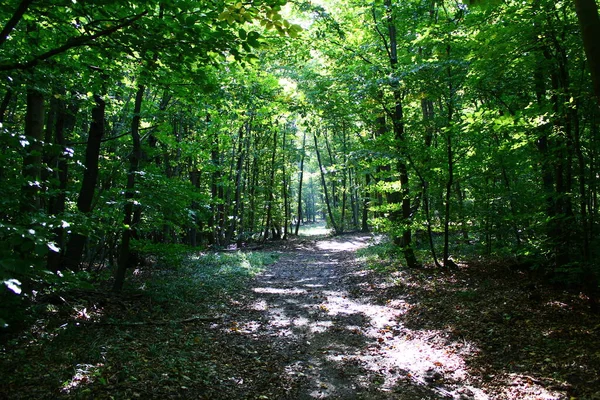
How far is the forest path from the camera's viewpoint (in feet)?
16.5

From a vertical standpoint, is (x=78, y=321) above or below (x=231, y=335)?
above

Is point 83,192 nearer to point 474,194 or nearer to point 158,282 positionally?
point 158,282

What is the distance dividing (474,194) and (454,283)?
2.87m

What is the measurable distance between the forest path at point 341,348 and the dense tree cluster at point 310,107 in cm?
285

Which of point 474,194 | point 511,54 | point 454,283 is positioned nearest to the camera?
point 511,54

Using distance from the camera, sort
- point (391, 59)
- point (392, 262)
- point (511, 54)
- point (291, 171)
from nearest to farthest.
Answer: point (511, 54) → point (391, 59) → point (392, 262) → point (291, 171)

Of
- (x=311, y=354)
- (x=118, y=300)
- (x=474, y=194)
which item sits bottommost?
(x=311, y=354)

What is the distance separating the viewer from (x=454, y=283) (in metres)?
9.35

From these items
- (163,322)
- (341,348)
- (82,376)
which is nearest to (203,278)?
(163,322)

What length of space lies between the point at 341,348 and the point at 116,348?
3.83 metres

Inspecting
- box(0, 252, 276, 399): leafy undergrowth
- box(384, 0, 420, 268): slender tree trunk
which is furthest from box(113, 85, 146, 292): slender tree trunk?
box(384, 0, 420, 268): slender tree trunk

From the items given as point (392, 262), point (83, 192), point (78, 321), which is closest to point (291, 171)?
point (392, 262)

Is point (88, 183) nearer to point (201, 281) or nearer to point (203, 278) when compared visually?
point (201, 281)

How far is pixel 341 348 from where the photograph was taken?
6543 mm
